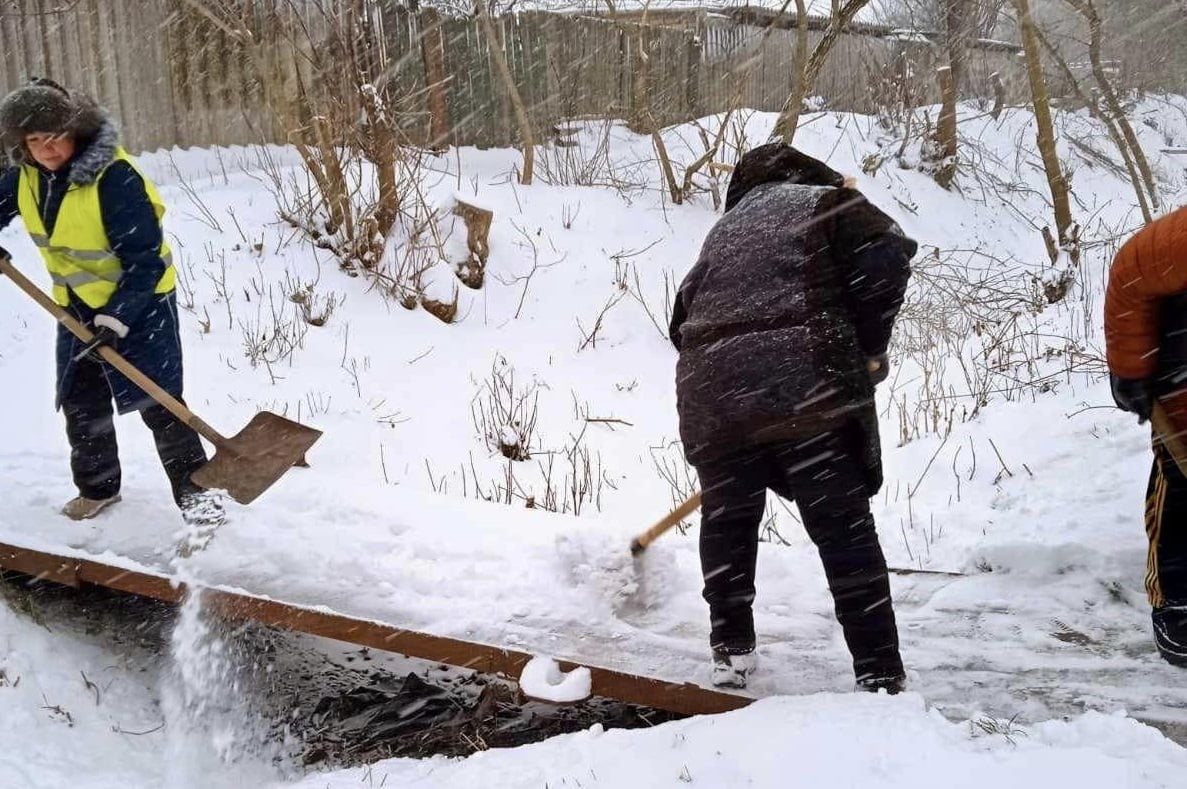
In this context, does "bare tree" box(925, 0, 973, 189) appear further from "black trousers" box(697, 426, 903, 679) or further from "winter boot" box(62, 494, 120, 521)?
"winter boot" box(62, 494, 120, 521)

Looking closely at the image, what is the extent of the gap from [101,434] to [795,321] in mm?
3051

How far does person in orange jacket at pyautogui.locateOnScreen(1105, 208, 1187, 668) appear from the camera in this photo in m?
2.51

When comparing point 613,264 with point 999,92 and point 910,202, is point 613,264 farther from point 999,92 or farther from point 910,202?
point 999,92

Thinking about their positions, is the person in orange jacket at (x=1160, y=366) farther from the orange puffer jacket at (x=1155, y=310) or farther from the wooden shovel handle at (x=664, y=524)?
the wooden shovel handle at (x=664, y=524)

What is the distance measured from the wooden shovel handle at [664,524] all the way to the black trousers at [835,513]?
0.22 meters

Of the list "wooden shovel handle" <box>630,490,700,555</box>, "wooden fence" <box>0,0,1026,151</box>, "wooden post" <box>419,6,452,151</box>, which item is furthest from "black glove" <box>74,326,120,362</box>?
"wooden post" <box>419,6,452,151</box>

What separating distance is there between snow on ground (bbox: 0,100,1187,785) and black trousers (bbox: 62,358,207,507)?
23cm

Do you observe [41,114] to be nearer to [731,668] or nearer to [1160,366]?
[731,668]

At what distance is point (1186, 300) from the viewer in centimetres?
251

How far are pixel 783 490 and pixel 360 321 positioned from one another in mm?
5304

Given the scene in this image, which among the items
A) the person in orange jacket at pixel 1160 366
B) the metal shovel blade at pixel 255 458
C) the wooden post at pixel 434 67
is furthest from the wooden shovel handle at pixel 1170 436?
the wooden post at pixel 434 67

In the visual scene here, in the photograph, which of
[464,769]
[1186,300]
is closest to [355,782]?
[464,769]

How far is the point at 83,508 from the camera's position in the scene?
4.02 meters

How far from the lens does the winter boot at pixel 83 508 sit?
4.00 metres
